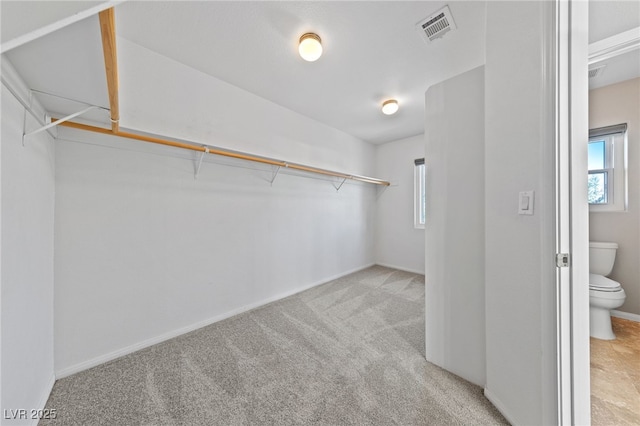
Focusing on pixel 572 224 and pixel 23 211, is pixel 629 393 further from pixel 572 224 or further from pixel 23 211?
pixel 23 211

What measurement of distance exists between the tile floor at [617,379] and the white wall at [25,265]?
2748 millimetres

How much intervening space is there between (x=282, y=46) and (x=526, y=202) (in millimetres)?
1977

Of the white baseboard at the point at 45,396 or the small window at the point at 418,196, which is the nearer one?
the white baseboard at the point at 45,396

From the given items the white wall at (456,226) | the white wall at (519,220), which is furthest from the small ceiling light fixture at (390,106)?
the white wall at (519,220)

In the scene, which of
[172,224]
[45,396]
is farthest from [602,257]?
[45,396]

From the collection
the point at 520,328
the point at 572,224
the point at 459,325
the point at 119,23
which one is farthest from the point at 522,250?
the point at 119,23

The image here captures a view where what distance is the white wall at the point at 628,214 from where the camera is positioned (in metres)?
2.20

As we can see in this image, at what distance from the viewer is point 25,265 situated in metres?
1.09

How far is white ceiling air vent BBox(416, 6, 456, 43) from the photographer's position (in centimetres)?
153

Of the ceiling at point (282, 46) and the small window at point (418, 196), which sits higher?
the ceiling at point (282, 46)

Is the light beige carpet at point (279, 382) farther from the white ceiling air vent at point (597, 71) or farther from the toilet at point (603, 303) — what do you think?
the white ceiling air vent at point (597, 71)

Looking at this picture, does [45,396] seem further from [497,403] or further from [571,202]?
[571,202]

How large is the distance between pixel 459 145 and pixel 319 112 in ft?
6.60

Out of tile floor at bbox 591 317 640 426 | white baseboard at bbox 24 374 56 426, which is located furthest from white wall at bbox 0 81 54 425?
tile floor at bbox 591 317 640 426
